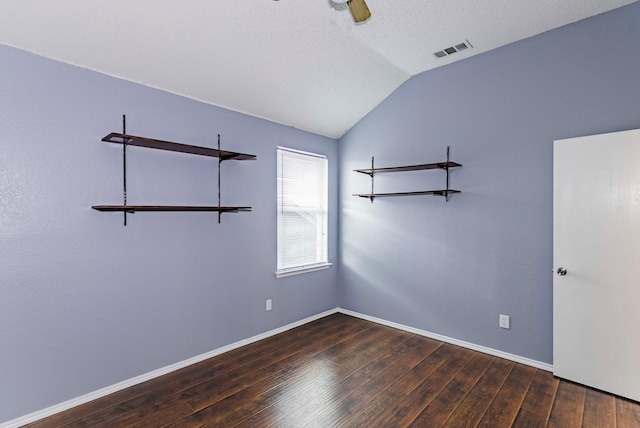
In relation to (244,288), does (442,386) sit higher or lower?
lower

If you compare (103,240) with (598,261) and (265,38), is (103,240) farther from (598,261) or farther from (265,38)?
(598,261)

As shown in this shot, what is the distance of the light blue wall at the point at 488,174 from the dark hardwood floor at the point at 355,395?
465mm

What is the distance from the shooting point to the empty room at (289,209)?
2.16m

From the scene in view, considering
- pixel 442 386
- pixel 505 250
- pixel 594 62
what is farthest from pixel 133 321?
pixel 594 62

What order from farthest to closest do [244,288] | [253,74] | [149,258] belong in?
[244,288] → [253,74] → [149,258]

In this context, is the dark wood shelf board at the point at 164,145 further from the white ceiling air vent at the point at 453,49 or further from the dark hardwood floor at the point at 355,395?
the white ceiling air vent at the point at 453,49

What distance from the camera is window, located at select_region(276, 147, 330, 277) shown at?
12.4ft

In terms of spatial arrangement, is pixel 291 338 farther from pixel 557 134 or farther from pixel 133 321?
pixel 557 134

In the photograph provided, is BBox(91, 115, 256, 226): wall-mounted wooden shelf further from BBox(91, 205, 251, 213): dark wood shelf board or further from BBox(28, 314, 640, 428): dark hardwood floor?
BBox(28, 314, 640, 428): dark hardwood floor

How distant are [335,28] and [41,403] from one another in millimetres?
3517

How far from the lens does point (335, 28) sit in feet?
8.84

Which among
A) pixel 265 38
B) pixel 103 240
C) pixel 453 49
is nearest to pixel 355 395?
pixel 103 240

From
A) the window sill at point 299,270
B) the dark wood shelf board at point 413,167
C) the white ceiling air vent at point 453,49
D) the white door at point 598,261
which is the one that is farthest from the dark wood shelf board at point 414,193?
the white ceiling air vent at point 453,49

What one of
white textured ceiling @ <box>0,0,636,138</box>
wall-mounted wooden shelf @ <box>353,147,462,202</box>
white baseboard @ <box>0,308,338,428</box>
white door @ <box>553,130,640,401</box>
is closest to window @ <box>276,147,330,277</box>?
wall-mounted wooden shelf @ <box>353,147,462,202</box>
